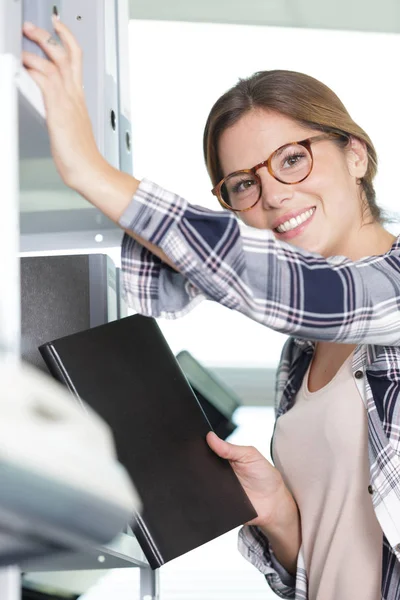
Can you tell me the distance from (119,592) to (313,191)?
2.34m

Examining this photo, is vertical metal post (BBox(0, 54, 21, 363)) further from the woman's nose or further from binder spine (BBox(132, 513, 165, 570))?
the woman's nose

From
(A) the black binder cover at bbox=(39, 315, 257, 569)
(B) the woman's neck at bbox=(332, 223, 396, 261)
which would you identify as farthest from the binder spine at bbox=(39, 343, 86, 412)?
(B) the woman's neck at bbox=(332, 223, 396, 261)

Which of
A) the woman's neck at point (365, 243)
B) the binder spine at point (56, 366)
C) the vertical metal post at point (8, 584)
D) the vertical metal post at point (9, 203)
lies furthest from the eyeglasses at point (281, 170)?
the vertical metal post at point (8, 584)

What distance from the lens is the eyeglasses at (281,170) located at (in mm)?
1004

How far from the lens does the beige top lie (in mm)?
916

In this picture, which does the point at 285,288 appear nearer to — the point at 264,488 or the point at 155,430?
the point at 155,430

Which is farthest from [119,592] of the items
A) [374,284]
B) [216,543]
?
[374,284]

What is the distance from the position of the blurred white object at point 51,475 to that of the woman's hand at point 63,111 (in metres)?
0.31

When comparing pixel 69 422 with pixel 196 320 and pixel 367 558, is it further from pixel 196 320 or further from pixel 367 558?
pixel 196 320

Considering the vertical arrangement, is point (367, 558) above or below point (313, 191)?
below

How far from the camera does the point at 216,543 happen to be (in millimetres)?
2910

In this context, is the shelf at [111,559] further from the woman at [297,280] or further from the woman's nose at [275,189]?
the woman's nose at [275,189]

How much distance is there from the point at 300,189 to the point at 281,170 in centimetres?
3

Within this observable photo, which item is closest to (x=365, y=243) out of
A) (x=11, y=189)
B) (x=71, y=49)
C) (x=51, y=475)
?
(x=71, y=49)
